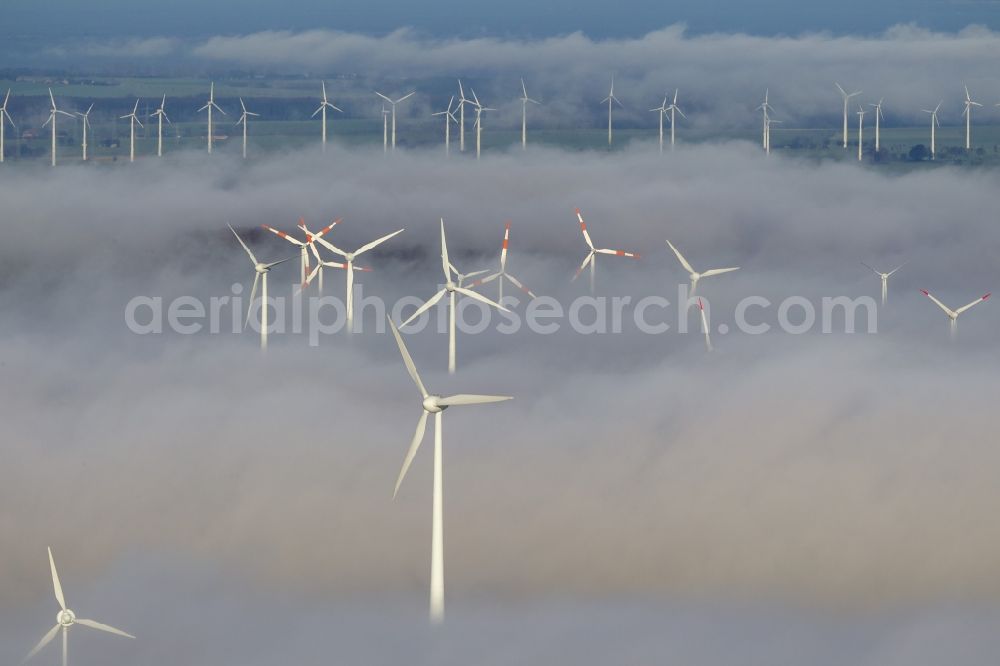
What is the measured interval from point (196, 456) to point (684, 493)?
53.4 metres

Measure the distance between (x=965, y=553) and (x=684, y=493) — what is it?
131 feet

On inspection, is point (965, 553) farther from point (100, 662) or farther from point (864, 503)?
point (100, 662)

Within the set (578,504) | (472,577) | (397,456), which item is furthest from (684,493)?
(472,577)

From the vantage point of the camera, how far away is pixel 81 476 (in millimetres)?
186750

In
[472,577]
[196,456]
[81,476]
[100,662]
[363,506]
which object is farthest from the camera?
[196,456]

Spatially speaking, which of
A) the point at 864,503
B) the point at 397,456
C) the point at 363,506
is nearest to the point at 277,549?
the point at 363,506

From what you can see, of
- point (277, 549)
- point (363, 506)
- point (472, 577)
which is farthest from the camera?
point (363, 506)

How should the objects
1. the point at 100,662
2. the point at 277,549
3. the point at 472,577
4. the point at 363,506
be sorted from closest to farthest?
the point at 100,662 < the point at 472,577 < the point at 277,549 < the point at 363,506

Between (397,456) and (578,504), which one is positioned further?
(397,456)

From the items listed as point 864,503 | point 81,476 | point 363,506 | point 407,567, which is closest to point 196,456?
point 81,476

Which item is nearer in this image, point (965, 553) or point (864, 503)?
point (965, 553)

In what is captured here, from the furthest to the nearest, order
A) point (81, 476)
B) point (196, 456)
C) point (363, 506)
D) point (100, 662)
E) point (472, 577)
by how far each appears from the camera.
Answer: point (196, 456) < point (81, 476) < point (363, 506) < point (472, 577) < point (100, 662)

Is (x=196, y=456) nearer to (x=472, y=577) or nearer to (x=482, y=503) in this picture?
(x=482, y=503)

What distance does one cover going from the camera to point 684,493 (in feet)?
621
